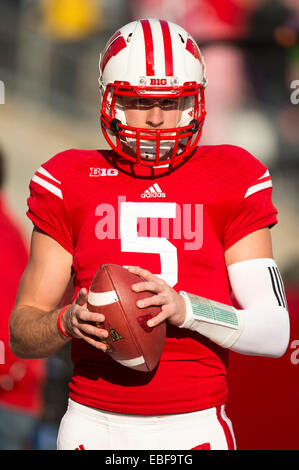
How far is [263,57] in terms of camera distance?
477 cm

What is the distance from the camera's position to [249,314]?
204cm

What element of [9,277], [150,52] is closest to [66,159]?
Answer: [150,52]

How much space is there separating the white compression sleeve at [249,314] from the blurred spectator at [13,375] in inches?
70.8

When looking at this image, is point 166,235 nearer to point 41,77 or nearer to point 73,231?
point 73,231

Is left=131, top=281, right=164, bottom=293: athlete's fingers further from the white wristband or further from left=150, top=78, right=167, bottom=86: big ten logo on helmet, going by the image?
left=150, top=78, right=167, bottom=86: big ten logo on helmet

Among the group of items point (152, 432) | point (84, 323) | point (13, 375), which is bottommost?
point (13, 375)

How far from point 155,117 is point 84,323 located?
697mm

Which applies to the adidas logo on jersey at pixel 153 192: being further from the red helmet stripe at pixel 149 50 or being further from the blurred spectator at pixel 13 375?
the blurred spectator at pixel 13 375

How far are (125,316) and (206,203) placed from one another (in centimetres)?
47

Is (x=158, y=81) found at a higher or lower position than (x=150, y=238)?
higher

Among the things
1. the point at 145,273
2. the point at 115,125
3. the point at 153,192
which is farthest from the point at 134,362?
the point at 115,125

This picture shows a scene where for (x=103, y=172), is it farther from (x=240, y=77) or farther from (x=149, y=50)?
(x=240, y=77)

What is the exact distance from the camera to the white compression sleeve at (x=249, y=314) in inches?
77.1

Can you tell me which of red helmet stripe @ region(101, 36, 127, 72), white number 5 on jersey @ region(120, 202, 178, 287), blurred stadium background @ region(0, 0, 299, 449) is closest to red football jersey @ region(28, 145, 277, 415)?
white number 5 on jersey @ region(120, 202, 178, 287)
